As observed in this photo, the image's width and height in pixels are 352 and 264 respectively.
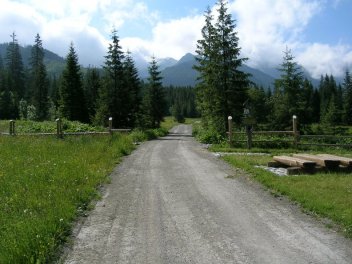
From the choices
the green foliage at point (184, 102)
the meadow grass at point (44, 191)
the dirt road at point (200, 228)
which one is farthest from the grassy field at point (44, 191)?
the green foliage at point (184, 102)

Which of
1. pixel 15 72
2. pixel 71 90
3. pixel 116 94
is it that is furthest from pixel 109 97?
pixel 15 72

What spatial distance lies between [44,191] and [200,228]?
13.3ft

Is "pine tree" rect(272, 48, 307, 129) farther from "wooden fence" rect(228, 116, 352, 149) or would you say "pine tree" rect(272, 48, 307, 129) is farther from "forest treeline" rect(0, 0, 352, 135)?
"wooden fence" rect(228, 116, 352, 149)

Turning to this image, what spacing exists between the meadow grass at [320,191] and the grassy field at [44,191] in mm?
4536

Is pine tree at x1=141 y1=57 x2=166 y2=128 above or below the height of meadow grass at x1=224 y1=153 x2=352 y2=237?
above

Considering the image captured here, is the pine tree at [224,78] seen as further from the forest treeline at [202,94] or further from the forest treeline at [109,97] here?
the forest treeline at [109,97]

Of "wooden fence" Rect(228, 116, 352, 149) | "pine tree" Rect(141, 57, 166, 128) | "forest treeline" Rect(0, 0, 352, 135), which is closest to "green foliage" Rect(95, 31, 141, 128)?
"forest treeline" Rect(0, 0, 352, 135)

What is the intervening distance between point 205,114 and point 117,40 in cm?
1605

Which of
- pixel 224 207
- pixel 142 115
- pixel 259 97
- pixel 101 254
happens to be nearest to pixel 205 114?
pixel 142 115

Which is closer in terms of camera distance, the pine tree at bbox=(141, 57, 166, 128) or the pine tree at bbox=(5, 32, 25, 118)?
the pine tree at bbox=(141, 57, 166, 128)

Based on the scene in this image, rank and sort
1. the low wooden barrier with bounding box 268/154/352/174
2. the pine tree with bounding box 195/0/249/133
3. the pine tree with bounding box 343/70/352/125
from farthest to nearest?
the pine tree with bounding box 343/70/352/125, the pine tree with bounding box 195/0/249/133, the low wooden barrier with bounding box 268/154/352/174

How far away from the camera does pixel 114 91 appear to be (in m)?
43.9

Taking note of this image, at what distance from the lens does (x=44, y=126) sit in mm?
34750

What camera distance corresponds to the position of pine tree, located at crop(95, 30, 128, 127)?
1720 inches
